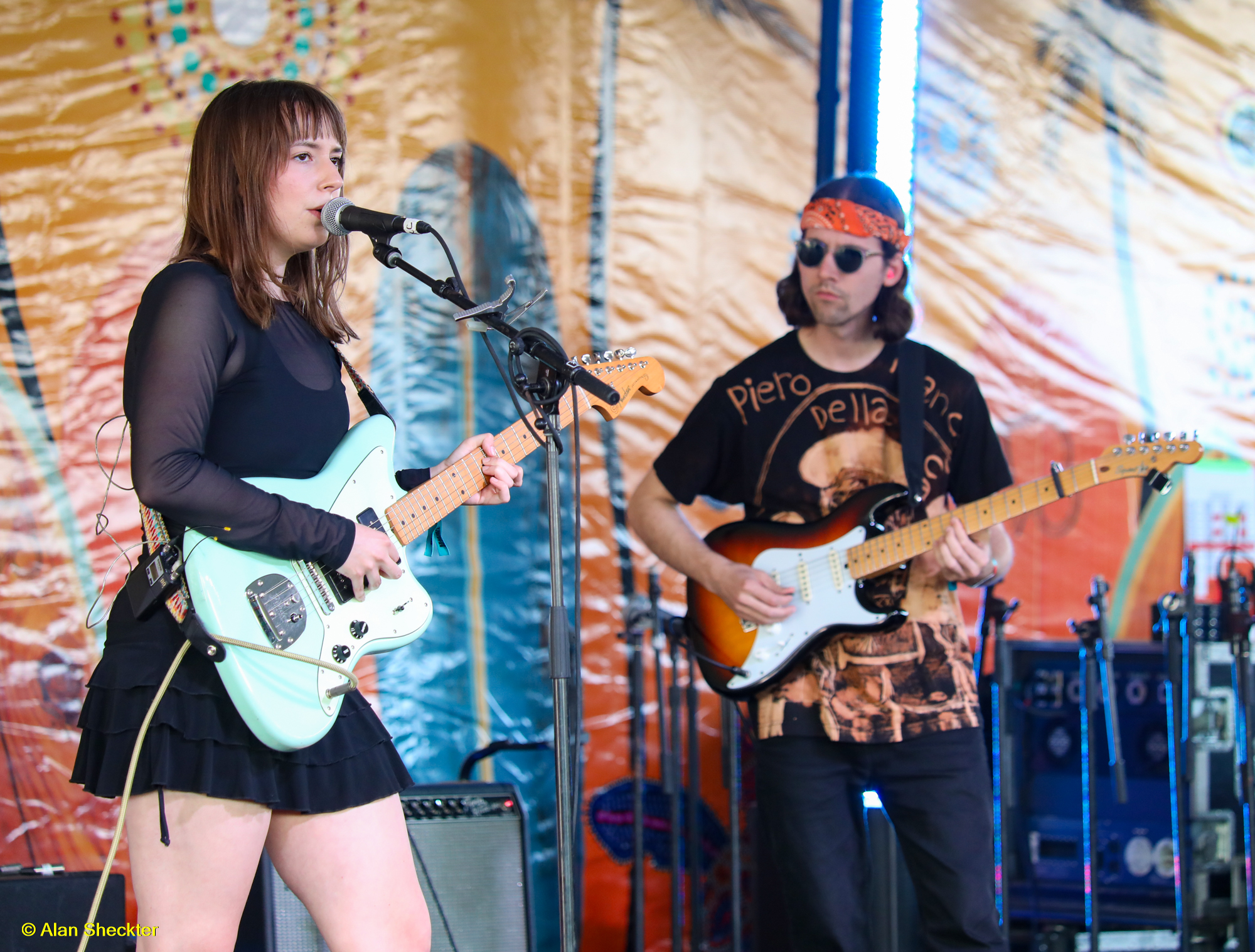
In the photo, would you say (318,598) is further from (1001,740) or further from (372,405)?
(1001,740)

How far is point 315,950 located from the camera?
257 cm

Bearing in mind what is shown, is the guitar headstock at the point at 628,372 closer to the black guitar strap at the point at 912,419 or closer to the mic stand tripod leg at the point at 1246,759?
the black guitar strap at the point at 912,419

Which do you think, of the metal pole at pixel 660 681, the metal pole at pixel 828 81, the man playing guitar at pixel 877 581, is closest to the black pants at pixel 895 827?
the man playing guitar at pixel 877 581

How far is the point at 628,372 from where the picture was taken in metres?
2.47

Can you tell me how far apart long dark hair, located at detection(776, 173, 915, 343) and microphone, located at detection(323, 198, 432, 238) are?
1.27 metres

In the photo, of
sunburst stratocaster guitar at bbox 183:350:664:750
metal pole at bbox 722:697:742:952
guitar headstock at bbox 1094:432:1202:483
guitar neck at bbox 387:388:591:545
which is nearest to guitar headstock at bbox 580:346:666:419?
guitar neck at bbox 387:388:591:545

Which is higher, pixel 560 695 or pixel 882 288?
pixel 882 288

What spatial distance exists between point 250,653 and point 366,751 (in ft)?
0.87

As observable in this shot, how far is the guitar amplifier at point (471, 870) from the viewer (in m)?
2.68

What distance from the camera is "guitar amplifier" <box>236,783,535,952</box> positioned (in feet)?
8.80

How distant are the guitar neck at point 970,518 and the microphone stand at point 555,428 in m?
0.95

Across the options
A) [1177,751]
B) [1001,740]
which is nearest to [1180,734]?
[1177,751]

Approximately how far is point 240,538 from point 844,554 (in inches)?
55.1

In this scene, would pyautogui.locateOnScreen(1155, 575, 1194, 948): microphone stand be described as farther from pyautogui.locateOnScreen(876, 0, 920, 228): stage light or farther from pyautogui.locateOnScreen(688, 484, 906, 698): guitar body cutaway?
pyautogui.locateOnScreen(876, 0, 920, 228): stage light
